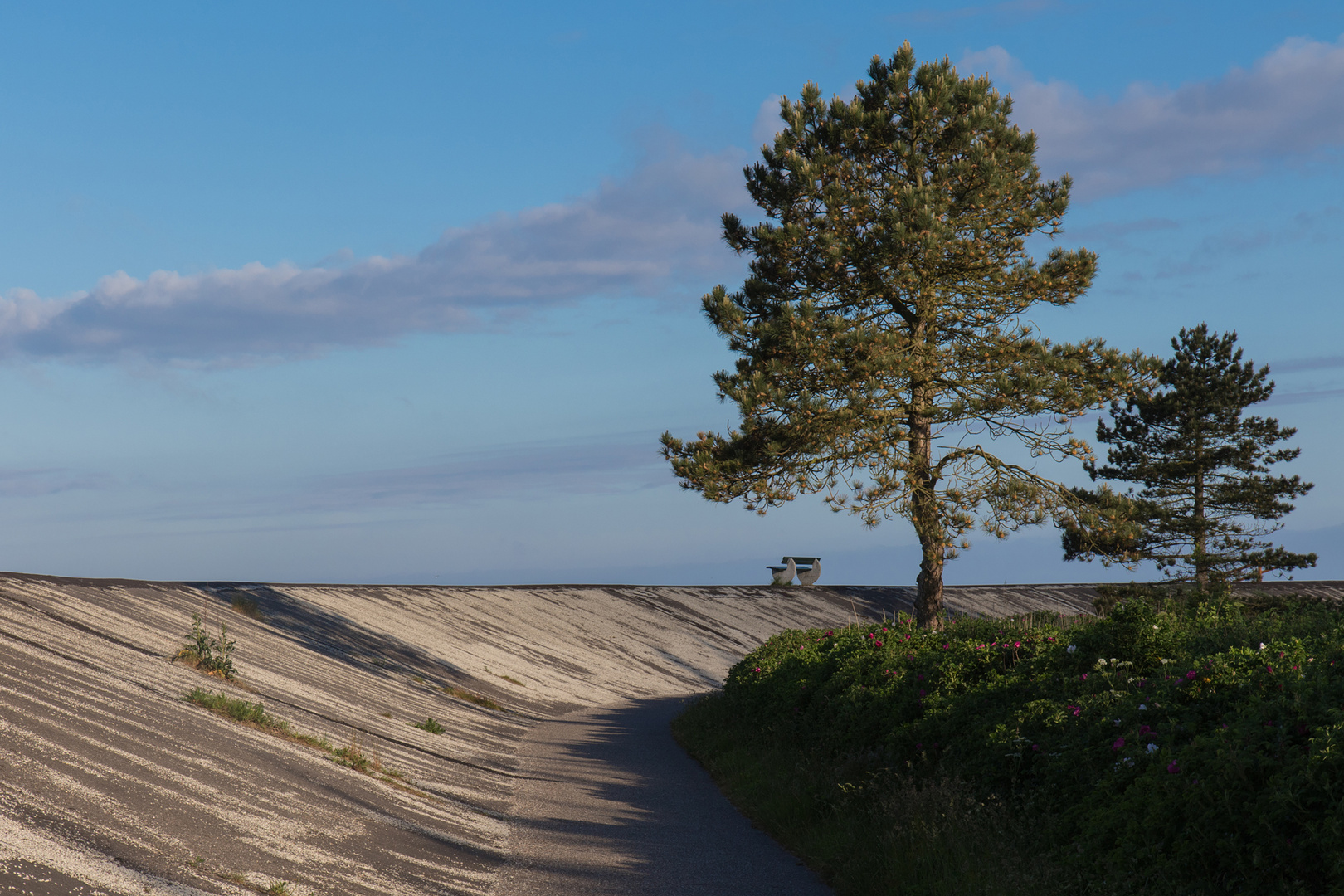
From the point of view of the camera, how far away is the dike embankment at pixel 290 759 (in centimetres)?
745

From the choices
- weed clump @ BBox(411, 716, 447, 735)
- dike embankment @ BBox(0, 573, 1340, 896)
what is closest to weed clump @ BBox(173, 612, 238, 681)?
dike embankment @ BBox(0, 573, 1340, 896)

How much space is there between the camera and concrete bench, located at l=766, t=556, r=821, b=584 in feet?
176

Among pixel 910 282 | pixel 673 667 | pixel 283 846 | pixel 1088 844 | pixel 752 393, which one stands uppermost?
pixel 910 282

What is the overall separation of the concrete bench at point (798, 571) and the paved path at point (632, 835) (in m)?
36.0

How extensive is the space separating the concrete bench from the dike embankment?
25.1 metres

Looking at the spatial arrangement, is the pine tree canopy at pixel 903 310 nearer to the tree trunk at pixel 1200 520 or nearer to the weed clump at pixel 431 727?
the weed clump at pixel 431 727

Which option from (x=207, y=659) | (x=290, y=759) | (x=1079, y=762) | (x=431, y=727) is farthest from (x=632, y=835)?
(x=207, y=659)

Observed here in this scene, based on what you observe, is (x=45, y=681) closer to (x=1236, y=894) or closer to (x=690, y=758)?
(x=690, y=758)

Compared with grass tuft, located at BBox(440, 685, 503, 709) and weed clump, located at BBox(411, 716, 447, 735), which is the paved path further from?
grass tuft, located at BBox(440, 685, 503, 709)

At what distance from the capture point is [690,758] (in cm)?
1703

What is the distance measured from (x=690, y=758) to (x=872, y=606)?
3391cm

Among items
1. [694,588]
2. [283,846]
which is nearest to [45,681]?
[283,846]

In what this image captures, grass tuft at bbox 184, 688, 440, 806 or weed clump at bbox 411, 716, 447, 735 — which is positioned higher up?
grass tuft at bbox 184, 688, 440, 806

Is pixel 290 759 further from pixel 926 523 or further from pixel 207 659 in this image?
pixel 926 523
